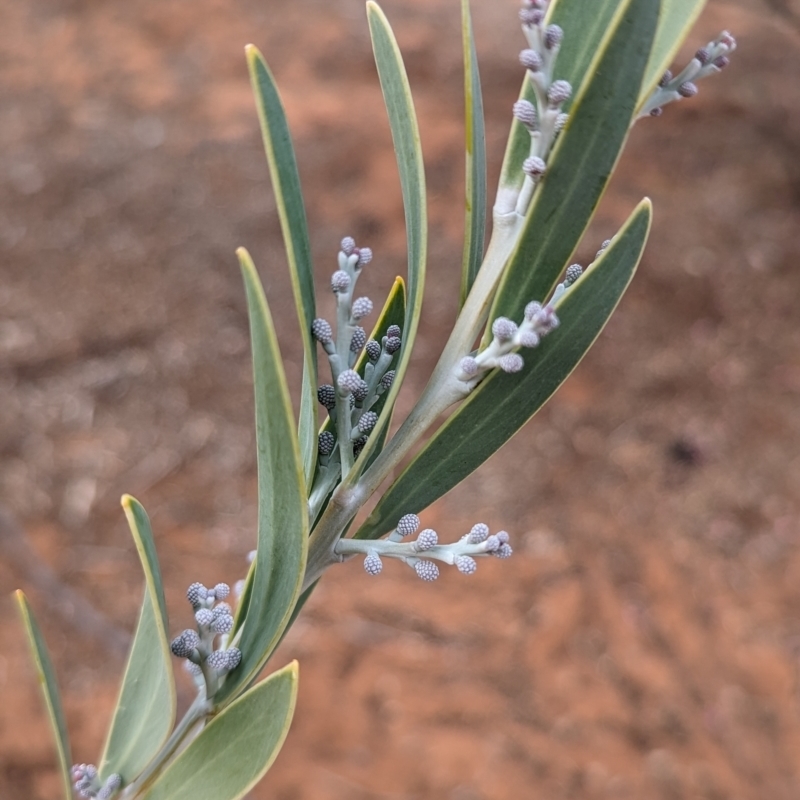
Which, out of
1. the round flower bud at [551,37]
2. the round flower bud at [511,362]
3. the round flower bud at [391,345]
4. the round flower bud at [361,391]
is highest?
the round flower bud at [551,37]

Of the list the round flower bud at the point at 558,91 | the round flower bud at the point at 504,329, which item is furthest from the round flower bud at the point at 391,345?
the round flower bud at the point at 558,91

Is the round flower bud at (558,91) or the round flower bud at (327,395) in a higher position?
the round flower bud at (558,91)

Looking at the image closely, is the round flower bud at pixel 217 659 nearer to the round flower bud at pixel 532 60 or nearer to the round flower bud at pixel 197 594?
the round flower bud at pixel 197 594

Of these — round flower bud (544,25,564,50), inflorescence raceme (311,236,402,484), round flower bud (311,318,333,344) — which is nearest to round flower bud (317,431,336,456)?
inflorescence raceme (311,236,402,484)

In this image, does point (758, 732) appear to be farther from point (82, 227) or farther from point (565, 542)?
point (82, 227)

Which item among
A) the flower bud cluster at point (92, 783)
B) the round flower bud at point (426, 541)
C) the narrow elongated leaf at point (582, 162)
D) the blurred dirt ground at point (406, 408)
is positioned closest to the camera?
the narrow elongated leaf at point (582, 162)

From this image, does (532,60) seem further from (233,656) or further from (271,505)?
(233,656)

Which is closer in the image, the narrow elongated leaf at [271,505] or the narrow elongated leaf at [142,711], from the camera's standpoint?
the narrow elongated leaf at [271,505]
